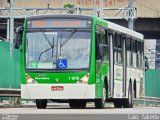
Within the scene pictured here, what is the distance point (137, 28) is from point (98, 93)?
50.1 m

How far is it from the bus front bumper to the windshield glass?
0.59 meters

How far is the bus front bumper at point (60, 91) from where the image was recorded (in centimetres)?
1930

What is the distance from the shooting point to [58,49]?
1941 centimetres

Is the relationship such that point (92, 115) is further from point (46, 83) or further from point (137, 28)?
point (137, 28)

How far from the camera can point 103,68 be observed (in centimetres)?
2130

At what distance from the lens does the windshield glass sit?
19438 mm

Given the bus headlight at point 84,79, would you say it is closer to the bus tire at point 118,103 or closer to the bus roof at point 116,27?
the bus roof at point 116,27

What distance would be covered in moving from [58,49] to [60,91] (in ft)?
3.96

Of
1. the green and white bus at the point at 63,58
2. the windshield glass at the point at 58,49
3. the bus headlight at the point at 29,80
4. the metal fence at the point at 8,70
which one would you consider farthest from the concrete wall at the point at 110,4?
the bus headlight at the point at 29,80

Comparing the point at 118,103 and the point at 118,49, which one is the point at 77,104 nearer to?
the point at 118,49

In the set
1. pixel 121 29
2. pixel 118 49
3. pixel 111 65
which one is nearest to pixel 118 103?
pixel 118 49

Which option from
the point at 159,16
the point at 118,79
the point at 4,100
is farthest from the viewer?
the point at 159,16

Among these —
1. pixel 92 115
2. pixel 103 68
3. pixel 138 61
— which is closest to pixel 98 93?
pixel 103 68

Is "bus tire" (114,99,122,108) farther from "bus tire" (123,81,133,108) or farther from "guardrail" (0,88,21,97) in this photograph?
"guardrail" (0,88,21,97)
